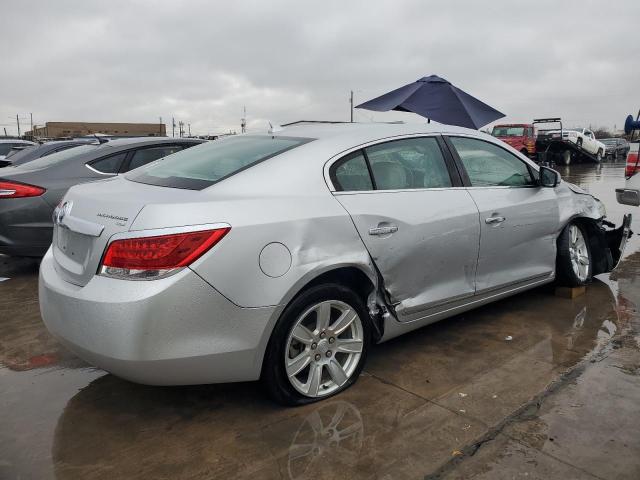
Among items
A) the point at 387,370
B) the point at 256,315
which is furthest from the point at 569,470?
the point at 256,315

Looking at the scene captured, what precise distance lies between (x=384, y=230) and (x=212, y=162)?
1.07m

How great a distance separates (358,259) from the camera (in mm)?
2982

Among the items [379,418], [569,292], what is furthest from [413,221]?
[569,292]

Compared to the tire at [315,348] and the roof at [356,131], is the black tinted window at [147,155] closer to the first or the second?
the roof at [356,131]

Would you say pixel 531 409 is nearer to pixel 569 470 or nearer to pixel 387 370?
pixel 569 470

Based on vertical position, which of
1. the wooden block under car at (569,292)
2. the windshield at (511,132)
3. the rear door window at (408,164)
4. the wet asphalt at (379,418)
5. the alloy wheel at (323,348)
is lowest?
the wet asphalt at (379,418)

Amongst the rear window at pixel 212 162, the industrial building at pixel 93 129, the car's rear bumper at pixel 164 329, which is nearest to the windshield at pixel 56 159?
the rear window at pixel 212 162

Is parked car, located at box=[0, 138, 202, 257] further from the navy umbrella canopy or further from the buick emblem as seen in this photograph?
the navy umbrella canopy

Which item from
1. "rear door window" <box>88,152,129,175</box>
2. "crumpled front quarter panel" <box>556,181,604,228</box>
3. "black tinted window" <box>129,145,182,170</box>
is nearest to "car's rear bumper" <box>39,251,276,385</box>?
"crumpled front quarter panel" <box>556,181,604,228</box>

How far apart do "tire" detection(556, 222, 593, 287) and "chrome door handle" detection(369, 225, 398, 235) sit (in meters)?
2.09

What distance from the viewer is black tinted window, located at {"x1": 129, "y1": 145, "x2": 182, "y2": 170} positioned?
20.0 feet

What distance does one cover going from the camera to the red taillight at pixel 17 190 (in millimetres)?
5277

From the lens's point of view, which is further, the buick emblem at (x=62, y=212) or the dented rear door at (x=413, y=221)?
the dented rear door at (x=413, y=221)

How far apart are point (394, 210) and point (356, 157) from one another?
38 cm
